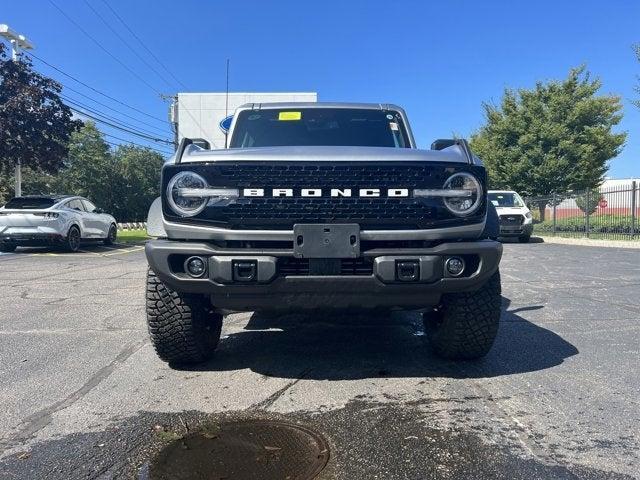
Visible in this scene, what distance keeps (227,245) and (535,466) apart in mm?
1971

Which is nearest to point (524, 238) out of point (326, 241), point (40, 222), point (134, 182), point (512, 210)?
point (512, 210)

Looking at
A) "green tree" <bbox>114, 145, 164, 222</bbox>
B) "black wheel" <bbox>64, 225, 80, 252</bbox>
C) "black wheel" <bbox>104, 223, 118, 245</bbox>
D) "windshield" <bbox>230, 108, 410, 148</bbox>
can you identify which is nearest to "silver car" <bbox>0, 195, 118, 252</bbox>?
"black wheel" <bbox>64, 225, 80, 252</bbox>

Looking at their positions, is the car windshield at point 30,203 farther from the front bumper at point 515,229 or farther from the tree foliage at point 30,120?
the front bumper at point 515,229

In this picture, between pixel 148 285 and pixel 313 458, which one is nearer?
pixel 313 458

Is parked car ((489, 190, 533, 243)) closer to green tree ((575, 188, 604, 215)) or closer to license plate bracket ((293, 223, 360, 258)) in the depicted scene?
green tree ((575, 188, 604, 215))

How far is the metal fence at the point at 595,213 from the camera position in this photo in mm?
15992

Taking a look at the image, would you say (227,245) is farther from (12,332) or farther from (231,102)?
(231,102)

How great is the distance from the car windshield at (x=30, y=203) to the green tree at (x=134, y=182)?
35.4 m

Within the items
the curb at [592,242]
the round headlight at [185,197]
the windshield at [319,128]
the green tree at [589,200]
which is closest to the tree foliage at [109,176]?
the curb at [592,242]

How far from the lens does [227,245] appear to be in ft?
10.8

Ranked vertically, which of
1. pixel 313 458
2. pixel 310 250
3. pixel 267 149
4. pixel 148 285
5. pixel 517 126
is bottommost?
pixel 313 458

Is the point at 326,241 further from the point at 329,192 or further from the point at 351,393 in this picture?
the point at 351,393

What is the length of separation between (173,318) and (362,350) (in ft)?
5.23

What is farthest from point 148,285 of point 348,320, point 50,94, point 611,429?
point 50,94
